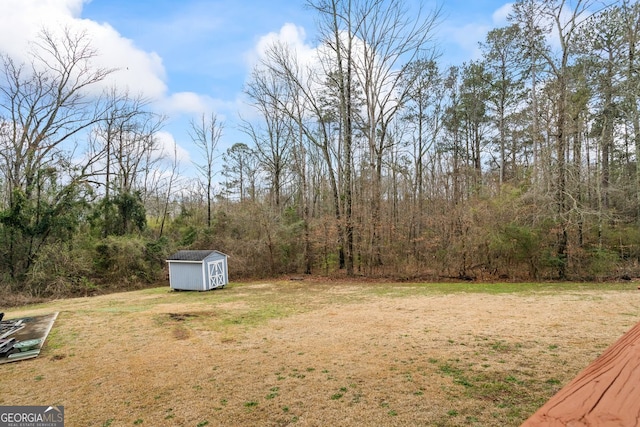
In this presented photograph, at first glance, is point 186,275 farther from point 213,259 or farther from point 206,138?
point 206,138

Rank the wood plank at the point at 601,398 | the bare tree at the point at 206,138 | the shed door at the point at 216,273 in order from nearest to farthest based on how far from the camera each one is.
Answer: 1. the wood plank at the point at 601,398
2. the shed door at the point at 216,273
3. the bare tree at the point at 206,138

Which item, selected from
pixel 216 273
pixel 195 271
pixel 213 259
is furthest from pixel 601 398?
pixel 216 273

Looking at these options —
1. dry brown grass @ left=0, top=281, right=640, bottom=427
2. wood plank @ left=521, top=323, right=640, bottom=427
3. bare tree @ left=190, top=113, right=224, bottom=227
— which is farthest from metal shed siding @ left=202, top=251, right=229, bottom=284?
wood plank @ left=521, top=323, right=640, bottom=427

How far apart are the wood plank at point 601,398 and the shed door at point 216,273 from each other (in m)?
10.8

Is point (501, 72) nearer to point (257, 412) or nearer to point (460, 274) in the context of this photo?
point (460, 274)

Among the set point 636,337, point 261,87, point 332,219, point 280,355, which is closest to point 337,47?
point 261,87

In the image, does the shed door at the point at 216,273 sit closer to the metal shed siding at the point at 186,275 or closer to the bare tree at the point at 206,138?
the metal shed siding at the point at 186,275

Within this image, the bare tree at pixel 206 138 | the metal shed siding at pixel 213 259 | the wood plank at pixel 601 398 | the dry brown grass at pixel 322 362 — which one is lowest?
the dry brown grass at pixel 322 362

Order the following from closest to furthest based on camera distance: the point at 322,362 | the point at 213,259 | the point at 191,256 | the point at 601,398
Result: 1. the point at 601,398
2. the point at 322,362
3. the point at 191,256
4. the point at 213,259

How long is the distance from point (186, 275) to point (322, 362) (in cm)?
768

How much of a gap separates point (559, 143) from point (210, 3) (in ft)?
34.8

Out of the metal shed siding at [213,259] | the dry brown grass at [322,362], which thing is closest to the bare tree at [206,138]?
the metal shed siding at [213,259]

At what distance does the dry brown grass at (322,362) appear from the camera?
9.87 feet

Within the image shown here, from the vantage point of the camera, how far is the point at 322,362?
13.7 feet
